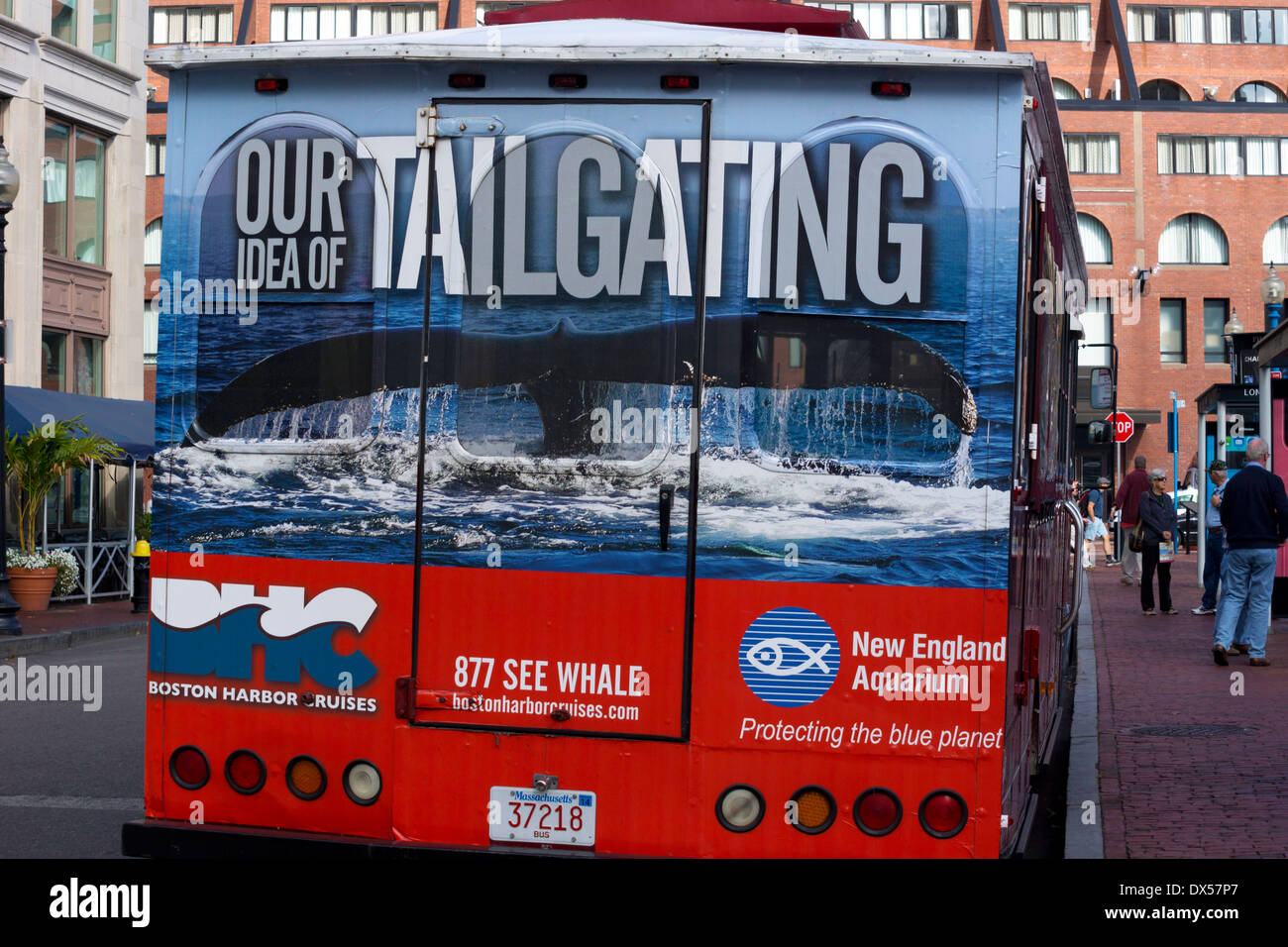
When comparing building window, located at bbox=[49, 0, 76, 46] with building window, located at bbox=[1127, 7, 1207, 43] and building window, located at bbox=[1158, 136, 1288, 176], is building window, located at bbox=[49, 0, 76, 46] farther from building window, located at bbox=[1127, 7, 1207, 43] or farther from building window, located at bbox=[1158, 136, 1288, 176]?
building window, located at bbox=[1127, 7, 1207, 43]

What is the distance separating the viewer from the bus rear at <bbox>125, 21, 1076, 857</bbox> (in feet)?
15.8

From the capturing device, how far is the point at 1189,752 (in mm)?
10219

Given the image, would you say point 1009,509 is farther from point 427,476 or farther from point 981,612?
point 427,476

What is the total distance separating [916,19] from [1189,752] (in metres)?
61.7

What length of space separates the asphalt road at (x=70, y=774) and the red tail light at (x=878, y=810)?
13.4 feet

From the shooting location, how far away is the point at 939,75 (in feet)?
15.8

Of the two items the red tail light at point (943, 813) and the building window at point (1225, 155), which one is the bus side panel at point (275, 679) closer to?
the red tail light at point (943, 813)

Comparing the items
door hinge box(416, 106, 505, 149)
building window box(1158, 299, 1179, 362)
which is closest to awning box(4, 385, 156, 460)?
door hinge box(416, 106, 505, 149)

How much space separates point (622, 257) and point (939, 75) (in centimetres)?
111

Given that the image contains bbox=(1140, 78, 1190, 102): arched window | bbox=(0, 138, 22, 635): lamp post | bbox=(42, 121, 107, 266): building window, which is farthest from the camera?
bbox=(1140, 78, 1190, 102): arched window

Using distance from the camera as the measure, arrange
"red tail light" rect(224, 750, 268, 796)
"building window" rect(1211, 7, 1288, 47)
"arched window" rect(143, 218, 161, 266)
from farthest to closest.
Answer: "building window" rect(1211, 7, 1288, 47) < "arched window" rect(143, 218, 161, 266) < "red tail light" rect(224, 750, 268, 796)

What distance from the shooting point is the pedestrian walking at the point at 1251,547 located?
45.7 feet

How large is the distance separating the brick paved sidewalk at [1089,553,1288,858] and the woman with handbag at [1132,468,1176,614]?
78.8 inches
